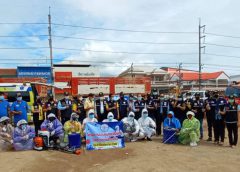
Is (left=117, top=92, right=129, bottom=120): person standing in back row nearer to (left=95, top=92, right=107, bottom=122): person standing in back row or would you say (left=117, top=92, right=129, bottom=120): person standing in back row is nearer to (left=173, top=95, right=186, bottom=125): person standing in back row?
(left=95, top=92, right=107, bottom=122): person standing in back row

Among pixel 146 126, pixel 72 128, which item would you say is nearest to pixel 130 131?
pixel 146 126

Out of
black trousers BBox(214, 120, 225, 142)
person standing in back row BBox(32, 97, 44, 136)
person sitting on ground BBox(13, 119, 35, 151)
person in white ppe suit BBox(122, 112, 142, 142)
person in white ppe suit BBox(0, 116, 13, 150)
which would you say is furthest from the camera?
person standing in back row BBox(32, 97, 44, 136)

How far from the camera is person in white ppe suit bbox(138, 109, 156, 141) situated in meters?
12.8

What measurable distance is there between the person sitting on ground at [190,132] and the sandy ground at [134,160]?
19.4 inches

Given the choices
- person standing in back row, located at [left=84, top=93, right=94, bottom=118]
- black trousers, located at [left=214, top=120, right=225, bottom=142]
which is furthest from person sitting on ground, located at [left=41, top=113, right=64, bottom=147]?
black trousers, located at [left=214, top=120, right=225, bottom=142]

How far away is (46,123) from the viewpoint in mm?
11523

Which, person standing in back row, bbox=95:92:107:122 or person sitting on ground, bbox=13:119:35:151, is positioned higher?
person standing in back row, bbox=95:92:107:122

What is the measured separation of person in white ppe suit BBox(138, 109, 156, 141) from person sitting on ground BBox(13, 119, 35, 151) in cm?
421

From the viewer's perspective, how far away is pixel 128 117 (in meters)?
12.8

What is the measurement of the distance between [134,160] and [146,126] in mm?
3787

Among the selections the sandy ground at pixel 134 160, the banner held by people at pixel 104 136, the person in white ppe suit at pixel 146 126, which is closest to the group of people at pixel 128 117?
the person in white ppe suit at pixel 146 126

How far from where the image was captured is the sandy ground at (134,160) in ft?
27.6

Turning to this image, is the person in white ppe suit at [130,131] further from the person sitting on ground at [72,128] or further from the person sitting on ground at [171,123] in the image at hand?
the person sitting on ground at [72,128]

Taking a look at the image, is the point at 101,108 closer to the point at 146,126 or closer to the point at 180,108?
the point at 146,126
